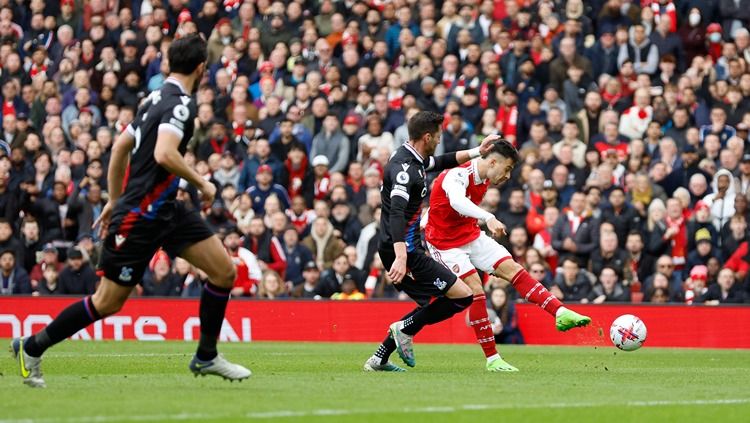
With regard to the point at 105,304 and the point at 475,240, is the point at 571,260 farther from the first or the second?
the point at 105,304

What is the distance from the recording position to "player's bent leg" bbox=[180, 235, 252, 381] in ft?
35.6

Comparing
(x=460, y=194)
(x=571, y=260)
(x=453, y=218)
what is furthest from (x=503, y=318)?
(x=460, y=194)

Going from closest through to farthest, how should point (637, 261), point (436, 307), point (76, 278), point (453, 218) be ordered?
point (436, 307)
point (453, 218)
point (637, 261)
point (76, 278)

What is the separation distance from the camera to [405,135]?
2422 cm

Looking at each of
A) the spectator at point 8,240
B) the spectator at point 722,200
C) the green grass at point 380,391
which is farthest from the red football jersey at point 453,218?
the spectator at point 8,240

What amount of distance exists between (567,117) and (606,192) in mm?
2179

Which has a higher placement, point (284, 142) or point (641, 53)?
point (641, 53)

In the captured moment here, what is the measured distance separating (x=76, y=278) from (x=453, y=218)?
10.8 meters

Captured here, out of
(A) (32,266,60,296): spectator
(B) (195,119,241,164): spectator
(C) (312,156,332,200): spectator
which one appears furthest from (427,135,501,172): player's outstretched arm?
(B) (195,119,241,164): spectator

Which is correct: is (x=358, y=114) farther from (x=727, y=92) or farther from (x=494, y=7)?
(x=727, y=92)

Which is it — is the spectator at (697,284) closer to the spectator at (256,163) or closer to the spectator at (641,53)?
the spectator at (641,53)

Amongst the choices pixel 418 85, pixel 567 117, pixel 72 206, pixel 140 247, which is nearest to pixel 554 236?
pixel 567 117

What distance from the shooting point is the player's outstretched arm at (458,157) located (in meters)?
13.9

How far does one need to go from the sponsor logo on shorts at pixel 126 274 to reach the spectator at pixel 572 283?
11.5 metres
